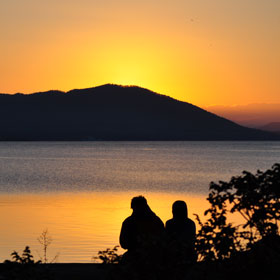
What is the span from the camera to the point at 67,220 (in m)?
27.7

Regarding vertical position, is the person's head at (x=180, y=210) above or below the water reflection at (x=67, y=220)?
above

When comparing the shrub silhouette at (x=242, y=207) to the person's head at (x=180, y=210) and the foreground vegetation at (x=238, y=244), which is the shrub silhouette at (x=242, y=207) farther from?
the person's head at (x=180, y=210)

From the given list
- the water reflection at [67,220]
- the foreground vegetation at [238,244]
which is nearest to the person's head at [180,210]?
the foreground vegetation at [238,244]

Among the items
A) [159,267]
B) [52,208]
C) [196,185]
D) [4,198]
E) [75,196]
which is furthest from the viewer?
[196,185]

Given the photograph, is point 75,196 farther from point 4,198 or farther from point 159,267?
point 159,267

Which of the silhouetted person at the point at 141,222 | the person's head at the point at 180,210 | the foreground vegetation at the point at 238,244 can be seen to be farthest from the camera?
the person's head at the point at 180,210

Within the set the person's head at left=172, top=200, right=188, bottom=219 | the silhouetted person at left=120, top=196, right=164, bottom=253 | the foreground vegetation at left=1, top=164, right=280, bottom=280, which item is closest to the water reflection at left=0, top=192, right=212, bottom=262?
the person's head at left=172, top=200, right=188, bottom=219

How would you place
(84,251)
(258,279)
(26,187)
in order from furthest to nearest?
(26,187)
(84,251)
(258,279)

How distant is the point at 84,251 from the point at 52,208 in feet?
52.1

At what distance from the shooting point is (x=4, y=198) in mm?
41969

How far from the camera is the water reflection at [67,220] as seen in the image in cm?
1948

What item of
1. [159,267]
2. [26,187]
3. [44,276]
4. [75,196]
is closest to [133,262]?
[159,267]

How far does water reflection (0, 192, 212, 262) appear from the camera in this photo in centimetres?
1948

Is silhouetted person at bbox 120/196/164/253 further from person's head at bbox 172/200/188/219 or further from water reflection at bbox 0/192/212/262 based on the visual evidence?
water reflection at bbox 0/192/212/262
